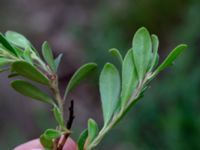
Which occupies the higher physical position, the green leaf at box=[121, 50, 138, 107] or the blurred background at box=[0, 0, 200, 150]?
the green leaf at box=[121, 50, 138, 107]

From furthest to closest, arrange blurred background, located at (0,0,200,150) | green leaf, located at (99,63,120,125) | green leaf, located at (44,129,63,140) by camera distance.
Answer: blurred background, located at (0,0,200,150) → green leaf, located at (99,63,120,125) → green leaf, located at (44,129,63,140)

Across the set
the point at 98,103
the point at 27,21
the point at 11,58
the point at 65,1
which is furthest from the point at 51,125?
the point at 11,58

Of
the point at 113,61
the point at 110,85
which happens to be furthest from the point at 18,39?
the point at 113,61

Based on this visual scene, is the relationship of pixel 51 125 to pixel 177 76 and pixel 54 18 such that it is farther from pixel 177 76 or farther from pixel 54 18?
pixel 54 18

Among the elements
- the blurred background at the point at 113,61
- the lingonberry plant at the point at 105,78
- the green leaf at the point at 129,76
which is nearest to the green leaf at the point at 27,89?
the lingonberry plant at the point at 105,78

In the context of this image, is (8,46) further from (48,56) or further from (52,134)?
(52,134)

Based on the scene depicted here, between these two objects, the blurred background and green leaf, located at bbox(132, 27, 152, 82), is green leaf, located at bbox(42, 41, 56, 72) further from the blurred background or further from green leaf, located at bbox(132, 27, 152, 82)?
the blurred background

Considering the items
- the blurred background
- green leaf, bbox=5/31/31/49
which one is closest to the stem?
green leaf, bbox=5/31/31/49
